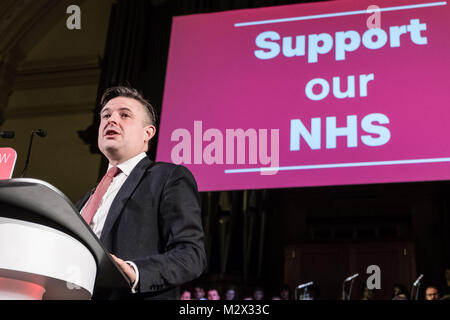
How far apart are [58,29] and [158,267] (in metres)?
6.17

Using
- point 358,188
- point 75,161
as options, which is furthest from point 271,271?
point 75,161

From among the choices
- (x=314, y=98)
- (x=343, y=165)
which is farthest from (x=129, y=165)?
(x=314, y=98)

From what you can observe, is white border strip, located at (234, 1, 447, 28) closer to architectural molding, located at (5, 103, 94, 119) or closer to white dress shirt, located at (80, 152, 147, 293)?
white dress shirt, located at (80, 152, 147, 293)

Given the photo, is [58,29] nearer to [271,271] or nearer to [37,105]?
[37,105]

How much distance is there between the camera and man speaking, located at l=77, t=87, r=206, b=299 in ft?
3.05

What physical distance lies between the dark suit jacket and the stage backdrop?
2.13 metres

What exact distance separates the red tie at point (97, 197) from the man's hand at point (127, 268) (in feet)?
0.99

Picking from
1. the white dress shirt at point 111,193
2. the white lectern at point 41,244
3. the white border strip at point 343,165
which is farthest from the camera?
the white border strip at point 343,165

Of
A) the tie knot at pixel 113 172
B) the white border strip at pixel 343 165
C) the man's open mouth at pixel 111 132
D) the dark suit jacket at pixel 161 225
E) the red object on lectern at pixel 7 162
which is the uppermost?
the white border strip at pixel 343 165

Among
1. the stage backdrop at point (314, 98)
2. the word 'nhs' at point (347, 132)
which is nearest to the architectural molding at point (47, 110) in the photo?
the stage backdrop at point (314, 98)

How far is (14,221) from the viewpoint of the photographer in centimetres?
73

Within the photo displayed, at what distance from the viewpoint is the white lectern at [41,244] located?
2.27ft

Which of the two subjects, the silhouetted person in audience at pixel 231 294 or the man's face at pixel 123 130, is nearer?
the man's face at pixel 123 130

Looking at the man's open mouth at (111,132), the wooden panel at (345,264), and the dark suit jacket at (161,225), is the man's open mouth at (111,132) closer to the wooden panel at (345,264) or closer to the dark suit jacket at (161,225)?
the dark suit jacket at (161,225)
